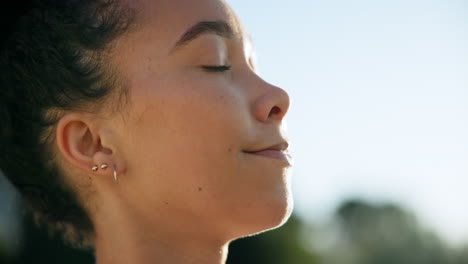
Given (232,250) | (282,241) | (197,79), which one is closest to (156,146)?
(197,79)

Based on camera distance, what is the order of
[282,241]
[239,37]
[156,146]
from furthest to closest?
1. [282,241]
2. [239,37]
3. [156,146]

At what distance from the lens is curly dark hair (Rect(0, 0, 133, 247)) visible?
378cm

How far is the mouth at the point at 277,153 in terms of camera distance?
11.7 feet

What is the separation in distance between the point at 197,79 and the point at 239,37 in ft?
1.28

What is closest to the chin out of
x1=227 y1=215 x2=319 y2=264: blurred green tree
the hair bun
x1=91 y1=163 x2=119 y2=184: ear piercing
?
x1=91 y1=163 x2=119 y2=184: ear piercing

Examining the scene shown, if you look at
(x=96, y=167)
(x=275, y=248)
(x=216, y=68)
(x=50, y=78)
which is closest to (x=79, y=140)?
(x=96, y=167)

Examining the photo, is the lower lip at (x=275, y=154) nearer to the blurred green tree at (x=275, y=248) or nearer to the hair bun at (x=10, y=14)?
the hair bun at (x=10, y=14)

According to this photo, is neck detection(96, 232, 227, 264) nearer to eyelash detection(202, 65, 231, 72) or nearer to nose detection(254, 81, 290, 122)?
nose detection(254, 81, 290, 122)

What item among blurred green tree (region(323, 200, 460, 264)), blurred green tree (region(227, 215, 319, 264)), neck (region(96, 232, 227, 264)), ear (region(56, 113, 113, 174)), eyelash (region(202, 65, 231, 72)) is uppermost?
eyelash (region(202, 65, 231, 72))

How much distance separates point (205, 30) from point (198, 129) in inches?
22.5

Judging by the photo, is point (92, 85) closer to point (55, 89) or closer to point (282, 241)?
point (55, 89)

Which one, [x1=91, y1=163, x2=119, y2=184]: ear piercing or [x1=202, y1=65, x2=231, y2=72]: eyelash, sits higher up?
[x1=202, y1=65, x2=231, y2=72]: eyelash

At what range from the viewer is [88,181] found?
386cm

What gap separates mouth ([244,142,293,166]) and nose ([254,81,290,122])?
0.49 feet
